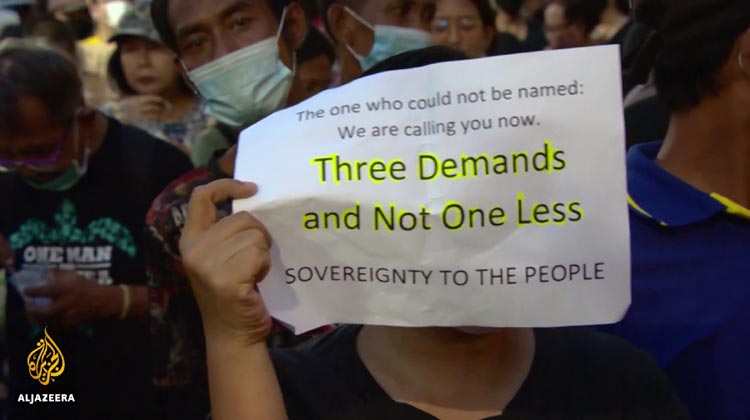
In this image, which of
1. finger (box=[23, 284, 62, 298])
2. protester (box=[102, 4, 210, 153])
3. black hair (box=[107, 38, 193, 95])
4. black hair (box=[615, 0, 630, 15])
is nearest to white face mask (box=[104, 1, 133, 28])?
black hair (box=[107, 38, 193, 95])

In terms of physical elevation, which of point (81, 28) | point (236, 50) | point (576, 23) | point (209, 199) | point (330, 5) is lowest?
point (209, 199)

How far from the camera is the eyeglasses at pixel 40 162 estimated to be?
10.9 ft

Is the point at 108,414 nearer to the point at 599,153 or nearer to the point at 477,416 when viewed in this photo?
the point at 477,416

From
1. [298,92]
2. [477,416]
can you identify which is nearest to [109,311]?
[298,92]

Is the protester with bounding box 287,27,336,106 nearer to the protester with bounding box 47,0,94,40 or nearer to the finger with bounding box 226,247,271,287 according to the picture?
the protester with bounding box 47,0,94,40

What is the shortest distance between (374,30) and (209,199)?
208cm

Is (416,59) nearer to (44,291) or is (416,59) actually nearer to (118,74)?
(44,291)

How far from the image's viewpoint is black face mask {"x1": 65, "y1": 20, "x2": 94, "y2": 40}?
16.6 feet

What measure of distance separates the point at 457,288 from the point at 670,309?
645 millimetres

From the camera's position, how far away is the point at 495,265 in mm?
1512

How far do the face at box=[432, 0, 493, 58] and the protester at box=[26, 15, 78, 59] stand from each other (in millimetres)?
1685

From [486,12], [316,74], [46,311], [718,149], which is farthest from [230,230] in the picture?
[486,12]

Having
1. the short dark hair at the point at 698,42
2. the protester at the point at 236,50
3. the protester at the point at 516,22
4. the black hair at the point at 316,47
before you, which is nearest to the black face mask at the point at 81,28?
the black hair at the point at 316,47

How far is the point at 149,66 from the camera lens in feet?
15.6
